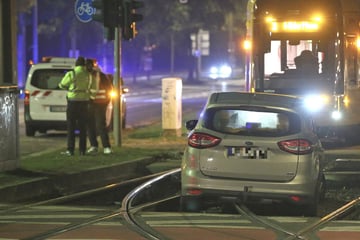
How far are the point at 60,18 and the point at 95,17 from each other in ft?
130

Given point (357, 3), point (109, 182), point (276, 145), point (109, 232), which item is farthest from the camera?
point (357, 3)

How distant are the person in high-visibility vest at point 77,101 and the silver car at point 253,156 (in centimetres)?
589

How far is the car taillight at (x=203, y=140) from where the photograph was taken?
31.8 feet

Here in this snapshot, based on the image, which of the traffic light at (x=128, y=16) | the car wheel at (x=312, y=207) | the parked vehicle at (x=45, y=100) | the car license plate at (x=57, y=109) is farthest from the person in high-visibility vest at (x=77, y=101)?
the car wheel at (x=312, y=207)

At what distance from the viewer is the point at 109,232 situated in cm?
846

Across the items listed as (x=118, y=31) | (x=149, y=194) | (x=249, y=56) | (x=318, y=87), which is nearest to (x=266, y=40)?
(x=249, y=56)

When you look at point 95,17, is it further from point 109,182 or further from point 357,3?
point 357,3

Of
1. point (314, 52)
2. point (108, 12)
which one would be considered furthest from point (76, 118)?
point (314, 52)

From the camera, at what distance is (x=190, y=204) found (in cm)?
1030

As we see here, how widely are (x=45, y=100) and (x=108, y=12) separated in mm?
5195

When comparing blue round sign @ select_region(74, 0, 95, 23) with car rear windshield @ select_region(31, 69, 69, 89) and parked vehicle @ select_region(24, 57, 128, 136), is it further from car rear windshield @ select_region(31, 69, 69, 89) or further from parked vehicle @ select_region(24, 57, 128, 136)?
car rear windshield @ select_region(31, 69, 69, 89)

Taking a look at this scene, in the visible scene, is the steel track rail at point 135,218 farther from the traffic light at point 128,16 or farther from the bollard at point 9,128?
the traffic light at point 128,16

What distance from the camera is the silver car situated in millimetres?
9570

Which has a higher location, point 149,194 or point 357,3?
point 357,3
